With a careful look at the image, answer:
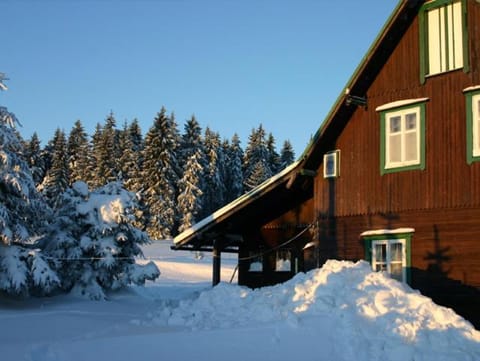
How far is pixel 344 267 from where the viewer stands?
14.1 metres

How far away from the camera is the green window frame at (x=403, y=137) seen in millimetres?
15281

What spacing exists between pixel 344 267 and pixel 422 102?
470 centimetres

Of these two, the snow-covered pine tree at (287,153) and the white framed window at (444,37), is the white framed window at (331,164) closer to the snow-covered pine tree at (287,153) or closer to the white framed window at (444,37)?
the white framed window at (444,37)

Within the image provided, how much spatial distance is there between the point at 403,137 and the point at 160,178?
48.8 meters

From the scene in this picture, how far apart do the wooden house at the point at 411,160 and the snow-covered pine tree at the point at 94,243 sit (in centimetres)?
800

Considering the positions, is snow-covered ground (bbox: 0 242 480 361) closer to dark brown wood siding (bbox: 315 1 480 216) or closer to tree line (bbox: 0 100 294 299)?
dark brown wood siding (bbox: 315 1 480 216)

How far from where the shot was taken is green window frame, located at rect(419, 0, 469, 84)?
14.8 metres

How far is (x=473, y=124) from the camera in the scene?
14250 millimetres

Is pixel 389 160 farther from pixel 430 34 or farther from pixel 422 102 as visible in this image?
pixel 430 34

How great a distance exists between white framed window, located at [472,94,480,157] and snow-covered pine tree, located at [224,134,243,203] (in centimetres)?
6080

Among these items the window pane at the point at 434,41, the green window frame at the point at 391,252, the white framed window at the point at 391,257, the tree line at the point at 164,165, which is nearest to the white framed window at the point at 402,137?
the window pane at the point at 434,41

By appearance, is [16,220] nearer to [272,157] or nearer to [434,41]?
[434,41]

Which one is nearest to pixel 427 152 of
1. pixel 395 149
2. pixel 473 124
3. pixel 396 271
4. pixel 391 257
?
pixel 395 149

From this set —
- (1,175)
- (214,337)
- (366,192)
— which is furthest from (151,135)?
(214,337)
